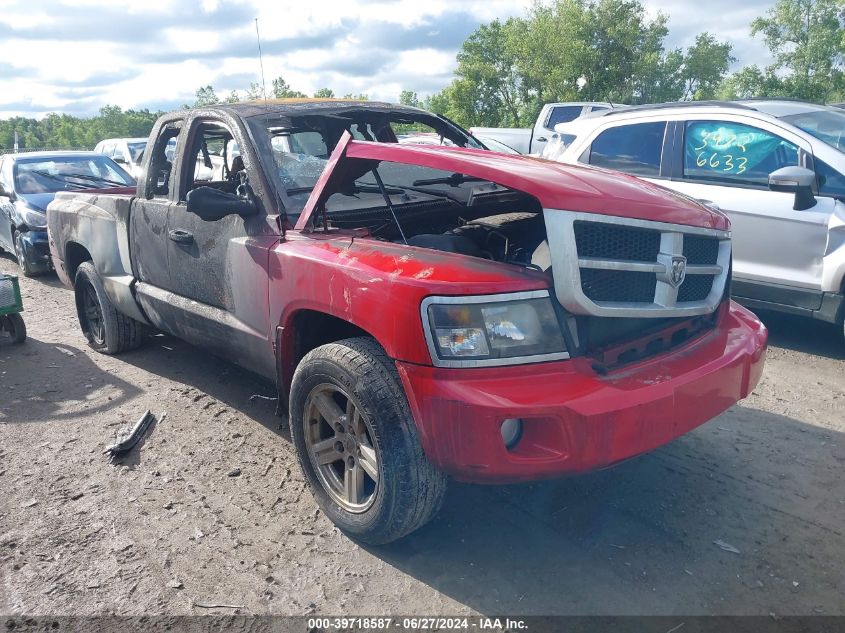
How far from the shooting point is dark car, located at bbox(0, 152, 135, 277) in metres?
8.70

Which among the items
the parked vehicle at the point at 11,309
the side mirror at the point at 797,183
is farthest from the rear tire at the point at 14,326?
the side mirror at the point at 797,183

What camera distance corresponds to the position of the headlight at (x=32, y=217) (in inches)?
339

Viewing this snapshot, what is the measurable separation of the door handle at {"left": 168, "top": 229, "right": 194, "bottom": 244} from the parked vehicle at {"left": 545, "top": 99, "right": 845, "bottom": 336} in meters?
3.83

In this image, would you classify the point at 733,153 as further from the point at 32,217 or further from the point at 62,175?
the point at 62,175

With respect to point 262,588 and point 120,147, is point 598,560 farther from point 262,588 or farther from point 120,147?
point 120,147

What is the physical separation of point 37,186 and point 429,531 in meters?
8.53

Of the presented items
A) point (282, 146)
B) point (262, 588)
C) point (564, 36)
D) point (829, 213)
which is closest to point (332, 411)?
point (262, 588)

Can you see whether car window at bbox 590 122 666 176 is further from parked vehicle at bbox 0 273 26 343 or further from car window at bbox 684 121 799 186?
parked vehicle at bbox 0 273 26 343

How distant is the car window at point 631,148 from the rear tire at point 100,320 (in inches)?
167

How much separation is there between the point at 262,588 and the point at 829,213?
14.9 ft

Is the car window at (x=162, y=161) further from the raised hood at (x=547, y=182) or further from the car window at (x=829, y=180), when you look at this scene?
the car window at (x=829, y=180)

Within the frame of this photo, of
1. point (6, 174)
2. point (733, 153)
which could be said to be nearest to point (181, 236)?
point (733, 153)

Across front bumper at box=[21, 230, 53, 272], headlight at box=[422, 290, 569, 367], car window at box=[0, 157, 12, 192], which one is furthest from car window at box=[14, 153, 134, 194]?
headlight at box=[422, 290, 569, 367]

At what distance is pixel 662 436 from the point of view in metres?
2.48
